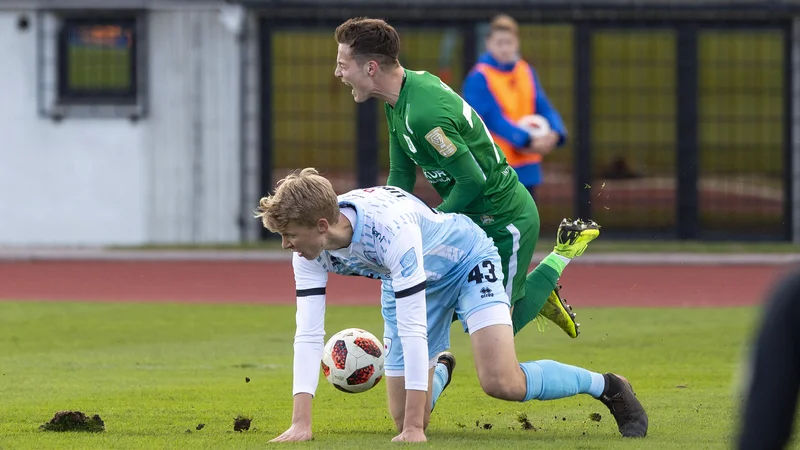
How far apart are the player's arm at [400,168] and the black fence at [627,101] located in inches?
523

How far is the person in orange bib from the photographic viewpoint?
42.2ft

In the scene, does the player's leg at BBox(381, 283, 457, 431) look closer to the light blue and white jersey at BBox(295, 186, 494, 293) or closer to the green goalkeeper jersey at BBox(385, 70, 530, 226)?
the light blue and white jersey at BBox(295, 186, 494, 293)

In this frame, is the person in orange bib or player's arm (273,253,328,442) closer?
player's arm (273,253,328,442)

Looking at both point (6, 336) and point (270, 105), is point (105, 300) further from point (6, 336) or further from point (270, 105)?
point (270, 105)

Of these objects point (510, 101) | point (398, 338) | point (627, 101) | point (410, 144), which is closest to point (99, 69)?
point (627, 101)

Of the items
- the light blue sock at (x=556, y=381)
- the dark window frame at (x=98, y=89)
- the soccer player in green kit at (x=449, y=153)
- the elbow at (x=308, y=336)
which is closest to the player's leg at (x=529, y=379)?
the light blue sock at (x=556, y=381)

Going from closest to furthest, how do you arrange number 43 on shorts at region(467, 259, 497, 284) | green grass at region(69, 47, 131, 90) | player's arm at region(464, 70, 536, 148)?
1. number 43 on shorts at region(467, 259, 497, 284)
2. player's arm at region(464, 70, 536, 148)
3. green grass at region(69, 47, 131, 90)

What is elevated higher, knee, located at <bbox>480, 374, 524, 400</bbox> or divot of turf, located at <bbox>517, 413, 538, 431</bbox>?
knee, located at <bbox>480, 374, 524, 400</bbox>

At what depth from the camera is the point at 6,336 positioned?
11.3 metres

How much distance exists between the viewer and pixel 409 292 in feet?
19.9

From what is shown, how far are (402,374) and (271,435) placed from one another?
0.62 meters

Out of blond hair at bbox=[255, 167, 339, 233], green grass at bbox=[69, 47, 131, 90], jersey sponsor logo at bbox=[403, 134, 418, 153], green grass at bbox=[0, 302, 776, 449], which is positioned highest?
green grass at bbox=[69, 47, 131, 90]

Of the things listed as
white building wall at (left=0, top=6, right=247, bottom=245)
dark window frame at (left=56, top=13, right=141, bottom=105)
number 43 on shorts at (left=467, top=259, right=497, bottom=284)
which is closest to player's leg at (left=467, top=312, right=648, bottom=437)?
number 43 on shorts at (left=467, top=259, right=497, bottom=284)

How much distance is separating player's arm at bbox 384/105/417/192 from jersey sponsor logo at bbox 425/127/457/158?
15.4 inches
